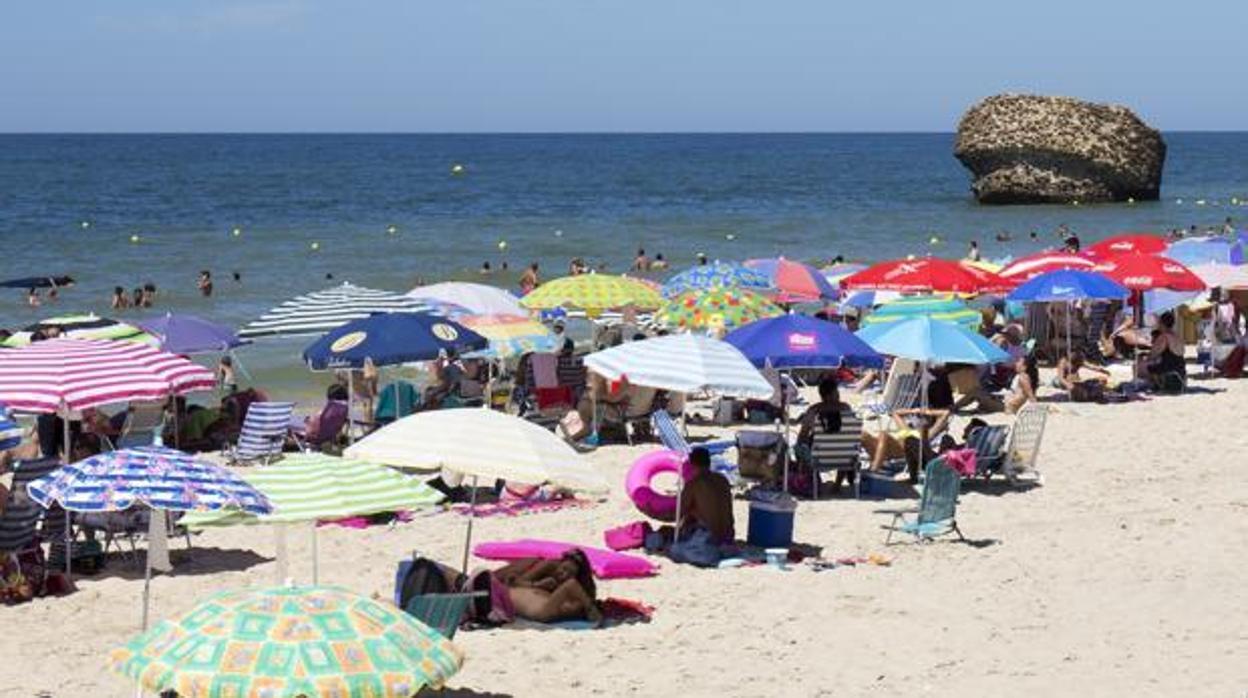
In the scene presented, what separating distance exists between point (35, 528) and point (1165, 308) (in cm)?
1608

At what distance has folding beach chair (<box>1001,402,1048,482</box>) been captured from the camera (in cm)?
1462

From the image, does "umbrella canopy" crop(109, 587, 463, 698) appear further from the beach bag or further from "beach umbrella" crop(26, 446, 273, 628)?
the beach bag

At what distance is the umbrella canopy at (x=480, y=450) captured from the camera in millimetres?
10383

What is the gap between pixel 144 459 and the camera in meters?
9.59

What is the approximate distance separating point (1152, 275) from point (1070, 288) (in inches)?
61.3

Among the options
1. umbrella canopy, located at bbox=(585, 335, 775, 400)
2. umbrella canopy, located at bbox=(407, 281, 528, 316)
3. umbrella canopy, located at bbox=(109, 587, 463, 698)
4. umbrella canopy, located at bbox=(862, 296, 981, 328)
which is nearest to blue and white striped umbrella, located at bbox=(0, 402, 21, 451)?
umbrella canopy, located at bbox=(585, 335, 775, 400)

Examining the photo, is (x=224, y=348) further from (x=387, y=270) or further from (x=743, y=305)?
(x=387, y=270)

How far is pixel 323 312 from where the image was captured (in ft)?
58.2

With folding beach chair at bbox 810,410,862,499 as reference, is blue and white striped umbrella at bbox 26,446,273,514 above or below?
above

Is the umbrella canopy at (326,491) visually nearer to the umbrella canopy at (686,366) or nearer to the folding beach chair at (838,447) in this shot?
the umbrella canopy at (686,366)

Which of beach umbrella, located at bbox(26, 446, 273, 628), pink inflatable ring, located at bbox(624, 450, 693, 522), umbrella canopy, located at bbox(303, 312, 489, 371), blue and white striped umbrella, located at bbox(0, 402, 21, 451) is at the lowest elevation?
pink inflatable ring, located at bbox(624, 450, 693, 522)

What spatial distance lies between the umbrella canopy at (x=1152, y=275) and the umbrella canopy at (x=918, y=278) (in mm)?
1707

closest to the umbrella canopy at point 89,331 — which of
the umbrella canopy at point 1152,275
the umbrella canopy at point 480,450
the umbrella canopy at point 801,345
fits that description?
the umbrella canopy at point 801,345

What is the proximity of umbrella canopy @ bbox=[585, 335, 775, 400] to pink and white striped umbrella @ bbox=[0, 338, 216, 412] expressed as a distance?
11.3ft
